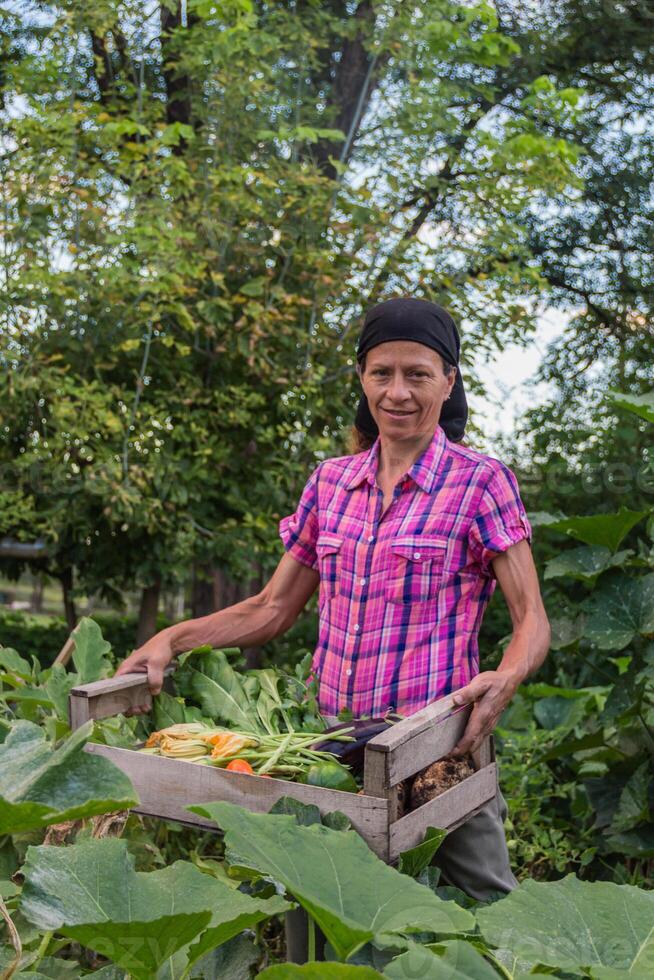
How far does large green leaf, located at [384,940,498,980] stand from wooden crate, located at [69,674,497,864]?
0.75 metres

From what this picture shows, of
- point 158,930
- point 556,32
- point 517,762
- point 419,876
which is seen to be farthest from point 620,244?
point 158,930

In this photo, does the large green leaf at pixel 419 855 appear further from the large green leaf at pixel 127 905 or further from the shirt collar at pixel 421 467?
the shirt collar at pixel 421 467

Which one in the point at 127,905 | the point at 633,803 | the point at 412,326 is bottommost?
the point at 633,803

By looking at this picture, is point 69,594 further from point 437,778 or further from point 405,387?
point 437,778

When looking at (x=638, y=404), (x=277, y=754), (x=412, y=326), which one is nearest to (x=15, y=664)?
(x=277, y=754)

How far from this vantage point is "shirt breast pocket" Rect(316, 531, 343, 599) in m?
2.43

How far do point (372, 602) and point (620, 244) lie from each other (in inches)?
300

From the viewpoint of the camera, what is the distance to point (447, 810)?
1778 mm

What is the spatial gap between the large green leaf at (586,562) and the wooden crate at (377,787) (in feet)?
3.81

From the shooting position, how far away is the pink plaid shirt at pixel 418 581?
226cm

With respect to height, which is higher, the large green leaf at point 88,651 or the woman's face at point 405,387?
the woman's face at point 405,387

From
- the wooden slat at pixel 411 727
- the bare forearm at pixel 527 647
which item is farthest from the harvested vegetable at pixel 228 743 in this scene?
the bare forearm at pixel 527 647

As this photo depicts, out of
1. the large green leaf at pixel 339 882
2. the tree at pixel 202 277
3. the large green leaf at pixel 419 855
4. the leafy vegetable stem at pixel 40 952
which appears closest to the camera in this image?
the large green leaf at pixel 339 882

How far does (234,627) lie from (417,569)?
499 mm
